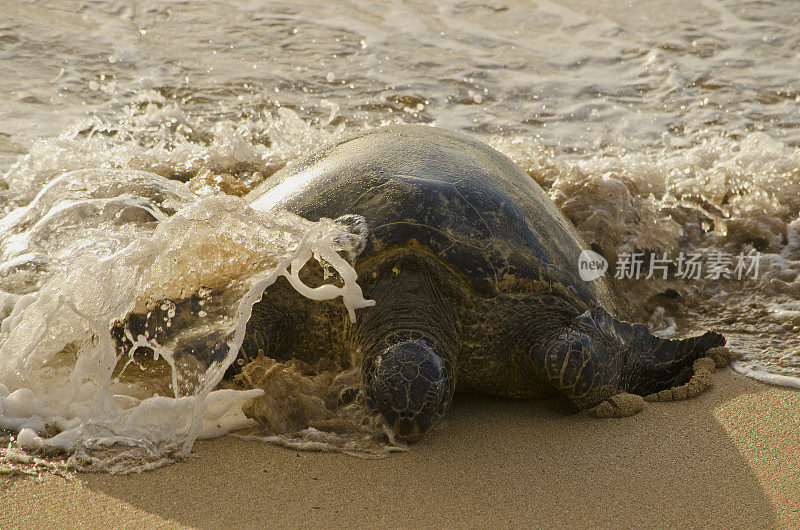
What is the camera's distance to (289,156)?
593 centimetres

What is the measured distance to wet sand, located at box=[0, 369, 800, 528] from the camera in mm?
2238

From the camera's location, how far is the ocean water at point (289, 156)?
108 inches

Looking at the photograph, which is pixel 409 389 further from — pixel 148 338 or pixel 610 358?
→ pixel 148 338

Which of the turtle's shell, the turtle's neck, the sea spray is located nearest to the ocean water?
the sea spray

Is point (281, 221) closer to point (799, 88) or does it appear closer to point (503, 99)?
point (503, 99)

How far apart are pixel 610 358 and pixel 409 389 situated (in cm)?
92

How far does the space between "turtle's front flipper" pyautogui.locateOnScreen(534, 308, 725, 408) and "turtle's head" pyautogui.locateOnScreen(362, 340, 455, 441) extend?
1.56 ft

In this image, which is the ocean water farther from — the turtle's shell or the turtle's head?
the turtle's shell

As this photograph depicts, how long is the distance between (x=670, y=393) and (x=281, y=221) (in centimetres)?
183

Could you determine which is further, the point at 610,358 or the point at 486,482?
the point at 610,358

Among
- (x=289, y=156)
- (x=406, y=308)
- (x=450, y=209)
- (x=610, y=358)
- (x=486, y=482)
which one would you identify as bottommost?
(x=289, y=156)

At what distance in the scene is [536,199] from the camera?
3.67 m

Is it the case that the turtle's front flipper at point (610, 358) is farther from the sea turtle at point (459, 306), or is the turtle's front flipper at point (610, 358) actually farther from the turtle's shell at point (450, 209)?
the turtle's shell at point (450, 209)

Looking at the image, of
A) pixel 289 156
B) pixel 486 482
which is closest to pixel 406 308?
pixel 486 482
